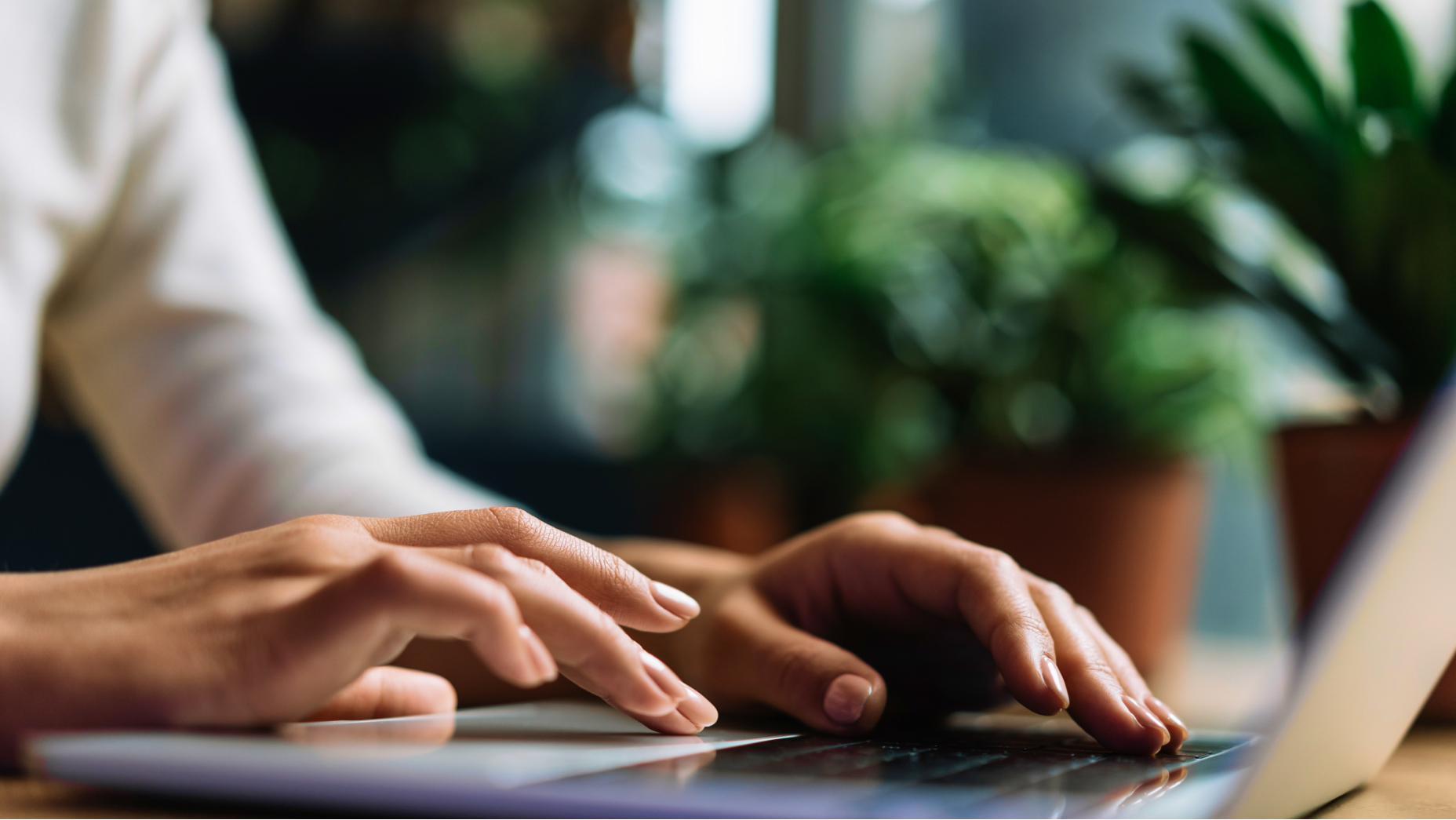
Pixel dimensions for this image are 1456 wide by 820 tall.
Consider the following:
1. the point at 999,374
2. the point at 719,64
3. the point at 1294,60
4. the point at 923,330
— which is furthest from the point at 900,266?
the point at 719,64

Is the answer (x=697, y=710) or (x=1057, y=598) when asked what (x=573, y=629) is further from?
(x=1057, y=598)

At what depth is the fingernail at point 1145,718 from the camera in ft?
1.02

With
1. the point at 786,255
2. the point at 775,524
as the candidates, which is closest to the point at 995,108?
the point at 786,255

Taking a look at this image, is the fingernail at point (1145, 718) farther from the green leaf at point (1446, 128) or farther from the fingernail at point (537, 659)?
the green leaf at point (1446, 128)

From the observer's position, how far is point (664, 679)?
0.91 feet

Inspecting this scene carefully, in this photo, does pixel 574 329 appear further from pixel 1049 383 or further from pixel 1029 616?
pixel 1029 616

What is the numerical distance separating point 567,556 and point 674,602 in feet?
0.11

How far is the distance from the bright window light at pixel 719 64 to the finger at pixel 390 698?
1.83 meters

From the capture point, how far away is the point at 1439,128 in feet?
2.06

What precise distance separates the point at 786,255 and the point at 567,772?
1185mm

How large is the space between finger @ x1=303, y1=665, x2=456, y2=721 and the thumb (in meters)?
0.11

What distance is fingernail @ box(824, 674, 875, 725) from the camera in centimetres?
34

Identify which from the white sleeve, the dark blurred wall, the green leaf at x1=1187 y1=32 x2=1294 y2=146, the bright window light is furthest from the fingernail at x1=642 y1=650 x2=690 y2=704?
the bright window light

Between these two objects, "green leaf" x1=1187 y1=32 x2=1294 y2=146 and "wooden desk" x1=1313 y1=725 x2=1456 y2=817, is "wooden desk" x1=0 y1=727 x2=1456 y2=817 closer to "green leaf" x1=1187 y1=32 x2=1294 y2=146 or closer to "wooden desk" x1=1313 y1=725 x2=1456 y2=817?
"wooden desk" x1=1313 y1=725 x2=1456 y2=817
